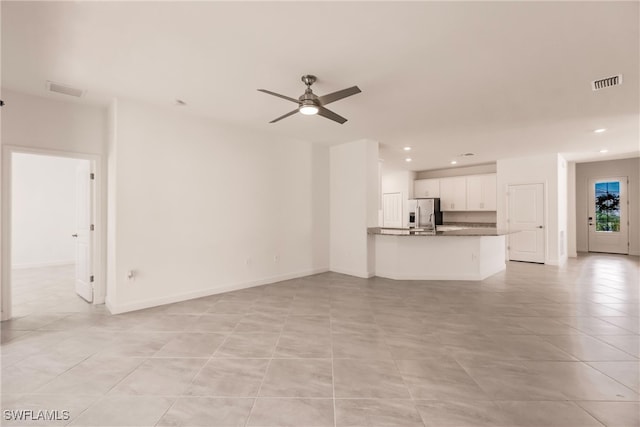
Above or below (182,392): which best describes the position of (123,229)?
above

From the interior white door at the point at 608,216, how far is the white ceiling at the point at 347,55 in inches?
232

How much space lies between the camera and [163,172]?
399 centimetres

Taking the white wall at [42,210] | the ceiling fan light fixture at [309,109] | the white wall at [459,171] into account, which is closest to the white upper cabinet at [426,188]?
the white wall at [459,171]

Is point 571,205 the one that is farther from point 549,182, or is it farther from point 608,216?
point 549,182

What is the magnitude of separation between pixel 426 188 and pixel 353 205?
475cm

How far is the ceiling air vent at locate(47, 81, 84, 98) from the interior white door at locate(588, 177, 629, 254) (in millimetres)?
12943

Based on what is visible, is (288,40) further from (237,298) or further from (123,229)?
(237,298)

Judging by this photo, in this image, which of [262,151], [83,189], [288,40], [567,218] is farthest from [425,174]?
[83,189]

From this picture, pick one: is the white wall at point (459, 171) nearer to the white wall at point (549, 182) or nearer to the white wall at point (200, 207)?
the white wall at point (549, 182)

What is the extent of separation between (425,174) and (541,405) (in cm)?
872

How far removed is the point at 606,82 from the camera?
3.11m

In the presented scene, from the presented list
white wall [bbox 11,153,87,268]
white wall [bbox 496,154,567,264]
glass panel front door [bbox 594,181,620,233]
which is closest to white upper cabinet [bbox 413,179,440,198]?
white wall [bbox 496,154,567,264]

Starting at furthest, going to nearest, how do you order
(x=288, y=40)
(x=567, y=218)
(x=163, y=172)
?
(x=567, y=218) < (x=163, y=172) < (x=288, y=40)

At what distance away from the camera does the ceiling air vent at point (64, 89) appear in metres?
3.22
